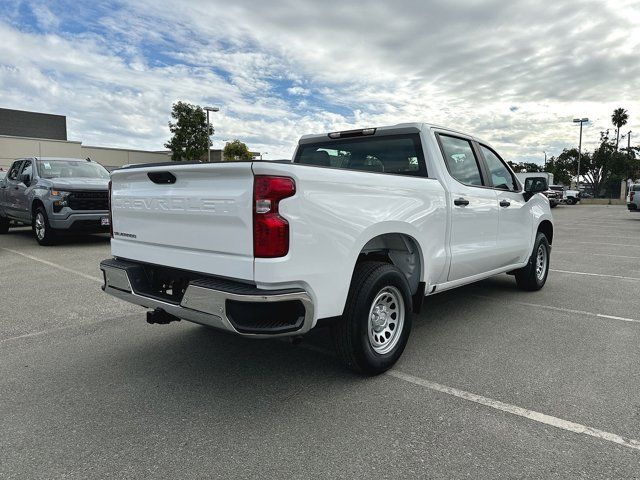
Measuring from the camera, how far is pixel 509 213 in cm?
550

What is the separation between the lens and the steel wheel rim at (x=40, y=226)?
10391 millimetres

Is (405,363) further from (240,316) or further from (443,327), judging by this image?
(240,316)

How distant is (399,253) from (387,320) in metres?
0.70

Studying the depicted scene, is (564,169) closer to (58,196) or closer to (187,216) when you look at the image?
(58,196)

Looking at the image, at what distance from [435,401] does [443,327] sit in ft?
5.63

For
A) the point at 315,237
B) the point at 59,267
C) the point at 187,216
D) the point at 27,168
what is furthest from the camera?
the point at 27,168

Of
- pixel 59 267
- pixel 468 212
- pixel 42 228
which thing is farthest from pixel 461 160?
pixel 42 228

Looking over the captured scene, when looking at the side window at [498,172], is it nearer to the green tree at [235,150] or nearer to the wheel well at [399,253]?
the wheel well at [399,253]

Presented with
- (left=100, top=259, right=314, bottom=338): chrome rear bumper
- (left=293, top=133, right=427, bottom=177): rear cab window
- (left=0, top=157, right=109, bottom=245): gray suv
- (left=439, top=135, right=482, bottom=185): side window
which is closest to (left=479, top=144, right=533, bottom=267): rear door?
(left=439, top=135, right=482, bottom=185): side window

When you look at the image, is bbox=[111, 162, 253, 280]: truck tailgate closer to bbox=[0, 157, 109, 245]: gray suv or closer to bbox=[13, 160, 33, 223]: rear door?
bbox=[0, 157, 109, 245]: gray suv

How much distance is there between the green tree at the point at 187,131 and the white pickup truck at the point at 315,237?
3500 centimetres

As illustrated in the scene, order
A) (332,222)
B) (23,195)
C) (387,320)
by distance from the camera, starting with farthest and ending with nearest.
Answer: (23,195)
(387,320)
(332,222)

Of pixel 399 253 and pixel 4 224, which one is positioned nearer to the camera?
pixel 399 253

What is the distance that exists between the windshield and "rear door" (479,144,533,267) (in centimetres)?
922
